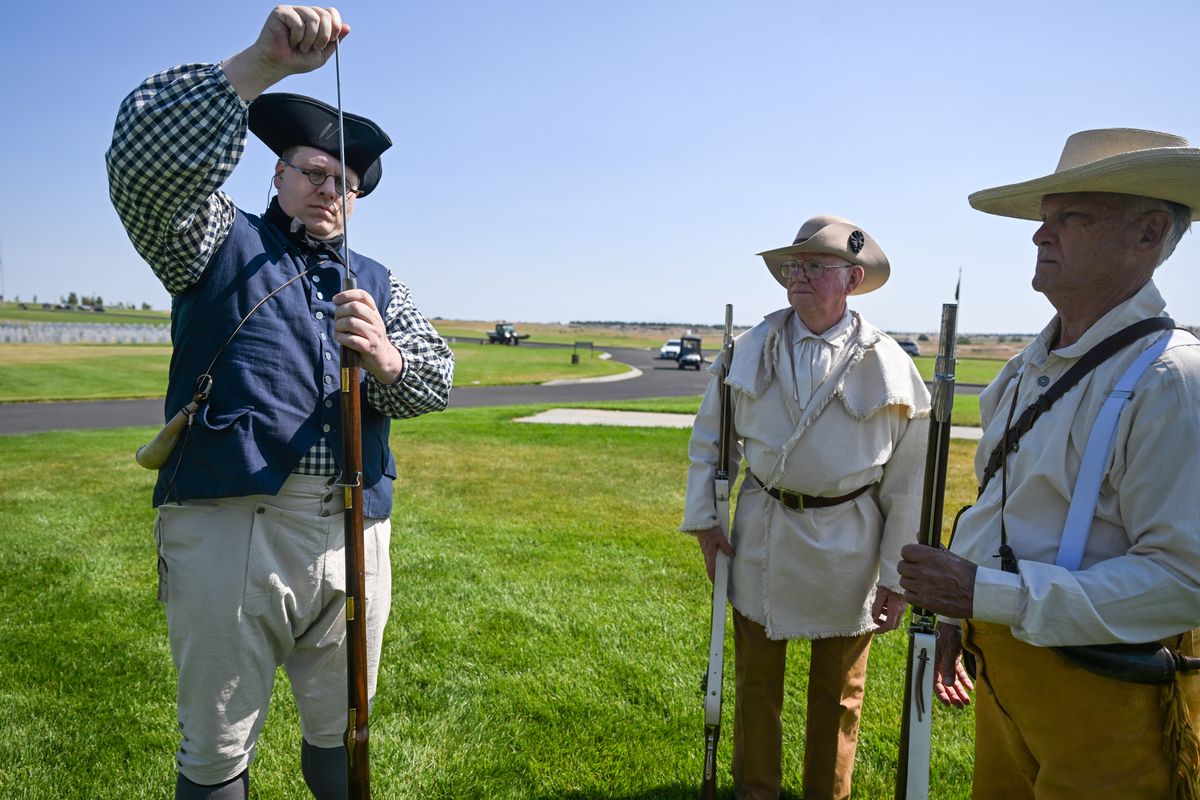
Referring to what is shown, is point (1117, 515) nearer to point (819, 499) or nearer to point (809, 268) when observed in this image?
point (819, 499)

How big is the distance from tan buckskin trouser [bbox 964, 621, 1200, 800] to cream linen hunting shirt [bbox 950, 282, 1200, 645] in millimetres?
205

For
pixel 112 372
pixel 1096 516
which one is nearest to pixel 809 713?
pixel 1096 516

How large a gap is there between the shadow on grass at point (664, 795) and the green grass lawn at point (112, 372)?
23.1 meters

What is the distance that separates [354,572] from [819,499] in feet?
6.03

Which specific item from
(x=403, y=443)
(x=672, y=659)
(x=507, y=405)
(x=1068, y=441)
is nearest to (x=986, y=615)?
(x=1068, y=441)

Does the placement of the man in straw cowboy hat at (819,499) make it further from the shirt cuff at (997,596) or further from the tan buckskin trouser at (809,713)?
the shirt cuff at (997,596)

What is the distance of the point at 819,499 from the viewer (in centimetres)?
312

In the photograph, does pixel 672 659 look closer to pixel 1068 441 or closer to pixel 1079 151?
pixel 1068 441

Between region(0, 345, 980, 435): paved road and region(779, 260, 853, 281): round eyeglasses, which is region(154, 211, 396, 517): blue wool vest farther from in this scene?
region(0, 345, 980, 435): paved road

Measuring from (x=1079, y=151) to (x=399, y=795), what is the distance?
3441 millimetres

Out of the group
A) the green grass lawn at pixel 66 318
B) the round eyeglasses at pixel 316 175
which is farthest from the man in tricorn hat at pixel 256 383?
the green grass lawn at pixel 66 318

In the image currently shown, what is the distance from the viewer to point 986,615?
6.35 feet

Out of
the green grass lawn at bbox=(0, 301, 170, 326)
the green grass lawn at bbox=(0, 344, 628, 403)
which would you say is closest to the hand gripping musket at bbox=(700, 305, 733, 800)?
the green grass lawn at bbox=(0, 344, 628, 403)

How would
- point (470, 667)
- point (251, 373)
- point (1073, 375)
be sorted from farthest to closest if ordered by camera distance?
1. point (470, 667)
2. point (251, 373)
3. point (1073, 375)
